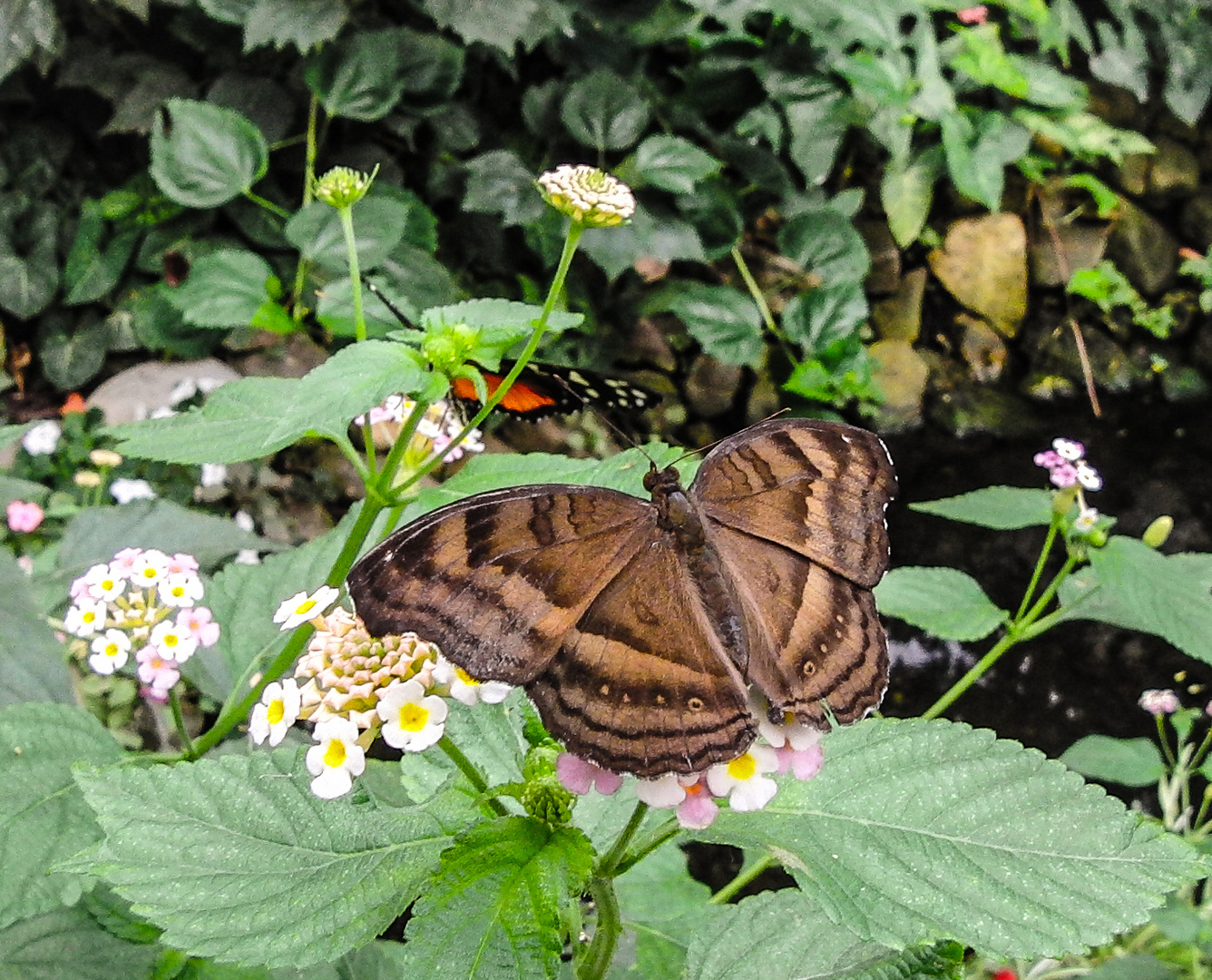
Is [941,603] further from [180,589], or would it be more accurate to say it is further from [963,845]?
[180,589]

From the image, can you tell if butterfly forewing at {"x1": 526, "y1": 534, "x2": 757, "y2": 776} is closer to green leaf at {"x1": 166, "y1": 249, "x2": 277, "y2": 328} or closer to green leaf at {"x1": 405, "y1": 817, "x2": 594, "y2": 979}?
green leaf at {"x1": 405, "y1": 817, "x2": 594, "y2": 979}

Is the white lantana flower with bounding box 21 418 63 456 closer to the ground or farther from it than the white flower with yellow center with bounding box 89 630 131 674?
closer to the ground

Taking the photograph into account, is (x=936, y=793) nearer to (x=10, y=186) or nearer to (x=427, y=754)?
(x=427, y=754)

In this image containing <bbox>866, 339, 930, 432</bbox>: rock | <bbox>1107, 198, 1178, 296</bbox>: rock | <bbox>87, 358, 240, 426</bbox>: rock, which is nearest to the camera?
<bbox>87, 358, 240, 426</bbox>: rock

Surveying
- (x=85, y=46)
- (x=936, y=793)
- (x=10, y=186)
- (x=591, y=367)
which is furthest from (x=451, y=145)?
(x=936, y=793)

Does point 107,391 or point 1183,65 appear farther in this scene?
point 1183,65

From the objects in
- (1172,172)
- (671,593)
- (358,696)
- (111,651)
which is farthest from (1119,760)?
(1172,172)

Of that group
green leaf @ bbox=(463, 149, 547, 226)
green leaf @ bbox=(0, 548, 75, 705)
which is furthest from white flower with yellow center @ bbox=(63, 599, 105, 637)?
green leaf @ bbox=(463, 149, 547, 226)
